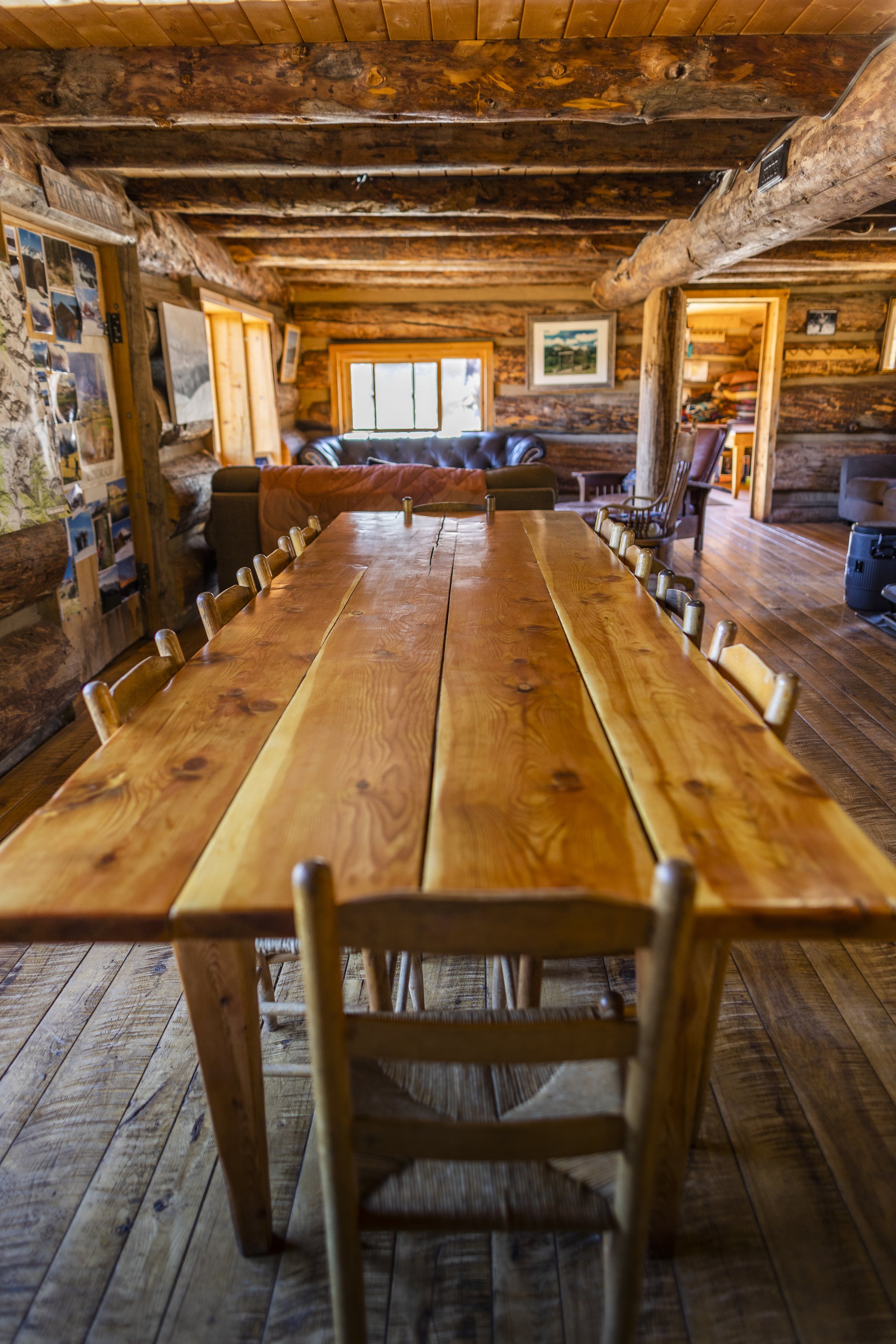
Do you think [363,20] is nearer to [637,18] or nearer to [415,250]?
[637,18]

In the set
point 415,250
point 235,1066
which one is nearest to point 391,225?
point 415,250

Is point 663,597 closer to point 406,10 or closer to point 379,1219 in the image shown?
point 379,1219

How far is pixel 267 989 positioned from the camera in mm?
1857

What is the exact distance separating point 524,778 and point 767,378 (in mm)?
8226

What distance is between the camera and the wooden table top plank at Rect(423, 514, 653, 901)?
1.04m

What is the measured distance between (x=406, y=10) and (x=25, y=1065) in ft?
10.6

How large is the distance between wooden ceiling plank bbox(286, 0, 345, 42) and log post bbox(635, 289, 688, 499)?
397 cm

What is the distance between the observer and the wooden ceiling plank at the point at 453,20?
2711 mm

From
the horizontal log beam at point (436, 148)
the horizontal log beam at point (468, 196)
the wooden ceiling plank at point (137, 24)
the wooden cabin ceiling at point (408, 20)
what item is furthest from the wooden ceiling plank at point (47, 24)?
the horizontal log beam at point (468, 196)

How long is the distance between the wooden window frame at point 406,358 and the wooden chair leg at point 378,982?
8144 mm

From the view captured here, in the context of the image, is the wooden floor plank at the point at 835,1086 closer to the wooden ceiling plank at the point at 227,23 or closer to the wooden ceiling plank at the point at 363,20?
the wooden ceiling plank at the point at 363,20

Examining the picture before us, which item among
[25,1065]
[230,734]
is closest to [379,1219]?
[230,734]

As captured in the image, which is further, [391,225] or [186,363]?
[391,225]

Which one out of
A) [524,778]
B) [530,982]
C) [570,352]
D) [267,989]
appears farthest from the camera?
[570,352]
